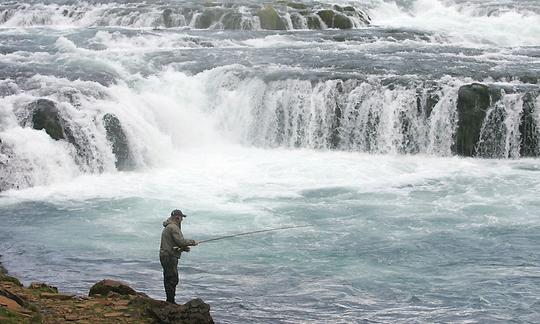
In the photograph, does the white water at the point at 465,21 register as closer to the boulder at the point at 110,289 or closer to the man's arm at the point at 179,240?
the boulder at the point at 110,289

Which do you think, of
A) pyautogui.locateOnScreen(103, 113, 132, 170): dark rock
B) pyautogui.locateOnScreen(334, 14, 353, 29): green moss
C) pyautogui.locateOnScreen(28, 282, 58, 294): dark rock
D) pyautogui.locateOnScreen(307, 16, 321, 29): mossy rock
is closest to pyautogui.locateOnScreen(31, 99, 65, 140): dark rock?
pyautogui.locateOnScreen(103, 113, 132, 170): dark rock

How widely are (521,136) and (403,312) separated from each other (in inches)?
481

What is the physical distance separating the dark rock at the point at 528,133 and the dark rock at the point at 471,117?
33.8 inches

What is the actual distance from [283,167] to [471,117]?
5.73m

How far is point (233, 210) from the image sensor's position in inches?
683

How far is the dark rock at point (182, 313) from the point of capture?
10.1 metres

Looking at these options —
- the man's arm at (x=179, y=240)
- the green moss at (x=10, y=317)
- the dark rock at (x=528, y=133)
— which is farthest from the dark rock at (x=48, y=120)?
the dark rock at (x=528, y=133)

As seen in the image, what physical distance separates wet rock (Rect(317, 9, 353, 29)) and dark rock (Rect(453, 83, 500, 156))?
1450cm

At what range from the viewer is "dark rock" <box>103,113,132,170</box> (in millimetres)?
21250

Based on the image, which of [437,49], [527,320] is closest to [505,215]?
[527,320]

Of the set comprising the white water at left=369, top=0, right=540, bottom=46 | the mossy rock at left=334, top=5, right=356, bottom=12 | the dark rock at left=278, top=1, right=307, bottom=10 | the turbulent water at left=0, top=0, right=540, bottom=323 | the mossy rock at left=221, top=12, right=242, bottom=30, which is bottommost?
the turbulent water at left=0, top=0, right=540, bottom=323

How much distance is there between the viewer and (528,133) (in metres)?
22.3

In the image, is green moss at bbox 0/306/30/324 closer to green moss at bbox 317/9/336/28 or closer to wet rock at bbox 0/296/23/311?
wet rock at bbox 0/296/23/311

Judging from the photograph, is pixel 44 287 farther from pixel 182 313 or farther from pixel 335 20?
pixel 335 20
